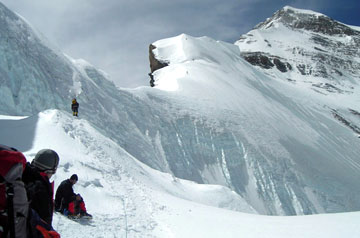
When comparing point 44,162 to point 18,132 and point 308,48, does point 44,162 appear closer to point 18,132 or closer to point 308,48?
point 18,132

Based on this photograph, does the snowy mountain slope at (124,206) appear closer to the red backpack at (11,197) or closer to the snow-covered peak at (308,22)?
the red backpack at (11,197)

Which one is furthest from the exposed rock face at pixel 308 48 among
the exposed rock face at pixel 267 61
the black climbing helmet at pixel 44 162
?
the black climbing helmet at pixel 44 162

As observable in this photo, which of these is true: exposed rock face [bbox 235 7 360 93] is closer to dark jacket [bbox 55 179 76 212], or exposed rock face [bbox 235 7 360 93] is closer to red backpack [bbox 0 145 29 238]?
dark jacket [bbox 55 179 76 212]

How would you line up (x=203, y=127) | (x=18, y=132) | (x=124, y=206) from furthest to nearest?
(x=203, y=127) → (x=18, y=132) → (x=124, y=206)

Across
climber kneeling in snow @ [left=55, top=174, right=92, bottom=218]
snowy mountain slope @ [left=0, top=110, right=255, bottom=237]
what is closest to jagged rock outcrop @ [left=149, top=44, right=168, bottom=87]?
snowy mountain slope @ [left=0, top=110, right=255, bottom=237]

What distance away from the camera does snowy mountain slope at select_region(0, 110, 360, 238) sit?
6.88 metres

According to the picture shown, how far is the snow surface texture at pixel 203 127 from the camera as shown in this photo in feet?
61.3

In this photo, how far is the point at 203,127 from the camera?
28.0 m

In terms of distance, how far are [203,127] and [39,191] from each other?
2518cm

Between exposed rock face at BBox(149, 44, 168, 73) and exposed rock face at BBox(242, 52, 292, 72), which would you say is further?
exposed rock face at BBox(242, 52, 292, 72)

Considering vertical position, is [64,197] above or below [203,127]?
below

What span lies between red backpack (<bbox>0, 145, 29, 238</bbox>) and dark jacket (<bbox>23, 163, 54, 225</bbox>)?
2.60ft

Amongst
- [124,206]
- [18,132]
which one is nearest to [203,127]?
[18,132]

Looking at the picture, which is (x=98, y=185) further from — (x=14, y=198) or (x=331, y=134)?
(x=331, y=134)
